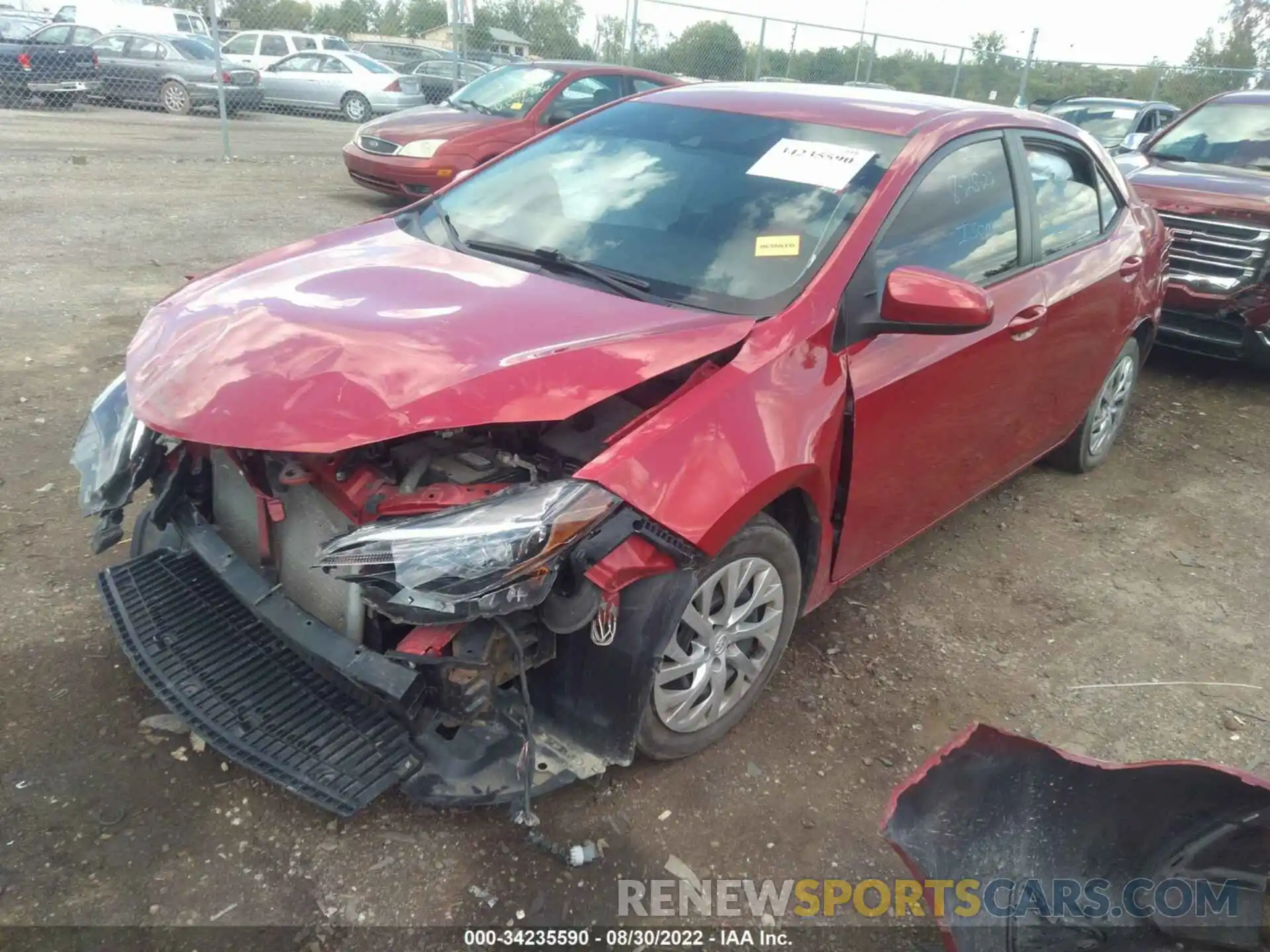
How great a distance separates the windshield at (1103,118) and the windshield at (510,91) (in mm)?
6537

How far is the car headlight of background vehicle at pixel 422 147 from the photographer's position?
30.1ft

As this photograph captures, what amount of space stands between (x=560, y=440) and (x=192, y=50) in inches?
724

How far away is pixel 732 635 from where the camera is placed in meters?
2.65

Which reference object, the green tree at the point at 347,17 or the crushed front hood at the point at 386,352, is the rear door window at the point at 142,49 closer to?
the green tree at the point at 347,17

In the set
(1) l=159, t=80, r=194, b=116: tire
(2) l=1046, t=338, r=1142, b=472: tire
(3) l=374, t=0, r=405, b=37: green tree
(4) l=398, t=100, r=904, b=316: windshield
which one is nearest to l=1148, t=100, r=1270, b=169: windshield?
(2) l=1046, t=338, r=1142, b=472: tire

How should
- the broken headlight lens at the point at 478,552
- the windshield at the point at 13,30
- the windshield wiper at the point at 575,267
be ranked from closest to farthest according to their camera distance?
the broken headlight lens at the point at 478,552 < the windshield wiper at the point at 575,267 < the windshield at the point at 13,30

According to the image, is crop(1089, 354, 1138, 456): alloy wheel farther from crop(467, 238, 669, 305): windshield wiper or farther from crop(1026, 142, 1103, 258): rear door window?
crop(467, 238, 669, 305): windshield wiper

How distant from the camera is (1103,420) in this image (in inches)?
Answer: 193

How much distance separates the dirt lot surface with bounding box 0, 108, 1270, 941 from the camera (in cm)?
228

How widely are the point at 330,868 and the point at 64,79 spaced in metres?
18.1

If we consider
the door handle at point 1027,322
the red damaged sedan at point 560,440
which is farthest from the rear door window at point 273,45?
the door handle at point 1027,322

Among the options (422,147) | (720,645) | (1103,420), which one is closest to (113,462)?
(720,645)

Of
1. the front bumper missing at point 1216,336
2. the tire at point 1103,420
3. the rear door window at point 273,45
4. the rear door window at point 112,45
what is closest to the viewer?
the tire at point 1103,420

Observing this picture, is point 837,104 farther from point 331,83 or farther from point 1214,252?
point 331,83
